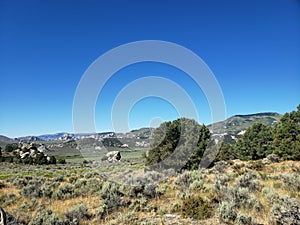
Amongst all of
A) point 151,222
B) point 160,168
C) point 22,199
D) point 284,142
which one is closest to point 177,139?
point 160,168

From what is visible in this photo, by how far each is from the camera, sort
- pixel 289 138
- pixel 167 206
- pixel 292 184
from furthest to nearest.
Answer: pixel 289 138 → pixel 292 184 → pixel 167 206

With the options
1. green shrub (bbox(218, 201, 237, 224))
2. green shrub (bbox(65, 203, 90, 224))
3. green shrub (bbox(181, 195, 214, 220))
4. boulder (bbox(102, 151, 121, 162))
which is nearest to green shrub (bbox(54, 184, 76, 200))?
green shrub (bbox(65, 203, 90, 224))

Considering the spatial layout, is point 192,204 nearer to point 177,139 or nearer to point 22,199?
point 22,199

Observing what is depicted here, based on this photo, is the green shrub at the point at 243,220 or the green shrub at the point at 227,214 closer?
the green shrub at the point at 243,220

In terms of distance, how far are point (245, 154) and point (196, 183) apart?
33.3 metres

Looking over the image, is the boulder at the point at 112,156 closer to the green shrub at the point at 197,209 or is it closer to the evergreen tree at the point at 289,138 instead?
the evergreen tree at the point at 289,138

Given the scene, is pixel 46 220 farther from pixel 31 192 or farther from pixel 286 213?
pixel 286 213

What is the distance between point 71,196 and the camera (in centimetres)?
1189

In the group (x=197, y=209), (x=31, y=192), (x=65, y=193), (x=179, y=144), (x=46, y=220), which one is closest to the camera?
(x=46, y=220)

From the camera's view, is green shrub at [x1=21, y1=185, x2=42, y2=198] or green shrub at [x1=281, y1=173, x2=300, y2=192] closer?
green shrub at [x1=281, y1=173, x2=300, y2=192]

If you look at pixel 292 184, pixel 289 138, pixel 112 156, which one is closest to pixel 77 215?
pixel 292 184

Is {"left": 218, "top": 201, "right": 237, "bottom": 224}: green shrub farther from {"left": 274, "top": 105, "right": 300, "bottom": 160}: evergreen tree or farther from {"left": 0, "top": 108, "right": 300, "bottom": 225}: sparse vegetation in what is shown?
{"left": 274, "top": 105, "right": 300, "bottom": 160}: evergreen tree

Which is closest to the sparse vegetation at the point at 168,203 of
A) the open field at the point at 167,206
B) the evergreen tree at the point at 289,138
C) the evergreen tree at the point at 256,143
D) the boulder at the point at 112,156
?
the open field at the point at 167,206

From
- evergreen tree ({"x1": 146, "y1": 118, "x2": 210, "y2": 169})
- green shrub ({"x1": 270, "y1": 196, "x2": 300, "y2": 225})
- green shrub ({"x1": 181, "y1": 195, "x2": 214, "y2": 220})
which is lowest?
green shrub ({"x1": 181, "y1": 195, "x2": 214, "y2": 220})
